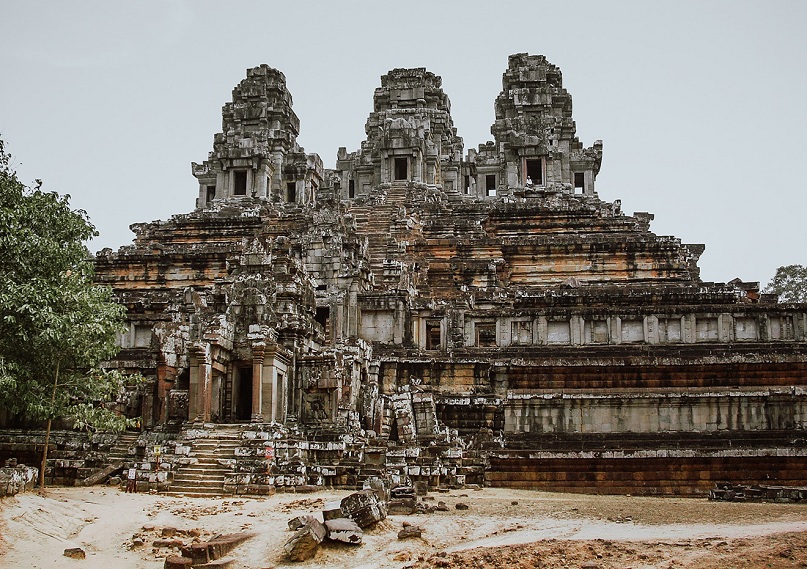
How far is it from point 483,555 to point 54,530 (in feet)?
23.1

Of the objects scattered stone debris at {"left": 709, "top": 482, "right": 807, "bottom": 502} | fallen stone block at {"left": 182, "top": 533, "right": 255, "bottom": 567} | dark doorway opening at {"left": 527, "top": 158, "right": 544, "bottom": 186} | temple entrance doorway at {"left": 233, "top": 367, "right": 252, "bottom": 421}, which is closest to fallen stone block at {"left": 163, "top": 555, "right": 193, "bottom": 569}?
fallen stone block at {"left": 182, "top": 533, "right": 255, "bottom": 567}

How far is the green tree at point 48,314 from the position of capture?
19.0 m

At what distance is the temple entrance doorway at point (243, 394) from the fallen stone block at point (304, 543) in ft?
36.1

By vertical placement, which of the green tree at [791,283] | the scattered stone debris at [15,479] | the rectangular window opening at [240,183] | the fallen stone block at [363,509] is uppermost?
the rectangular window opening at [240,183]

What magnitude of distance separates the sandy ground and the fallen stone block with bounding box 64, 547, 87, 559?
0.10m

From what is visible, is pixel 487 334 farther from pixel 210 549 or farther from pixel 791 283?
pixel 791 283

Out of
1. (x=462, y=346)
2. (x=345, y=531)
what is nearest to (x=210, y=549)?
(x=345, y=531)

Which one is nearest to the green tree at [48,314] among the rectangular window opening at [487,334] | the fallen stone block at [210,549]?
the fallen stone block at [210,549]

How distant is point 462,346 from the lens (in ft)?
95.9

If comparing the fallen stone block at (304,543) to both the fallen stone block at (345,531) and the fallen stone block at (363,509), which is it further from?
the fallen stone block at (363,509)

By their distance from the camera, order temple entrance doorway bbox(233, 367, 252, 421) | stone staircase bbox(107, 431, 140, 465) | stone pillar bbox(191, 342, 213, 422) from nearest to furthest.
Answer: stone staircase bbox(107, 431, 140, 465) → stone pillar bbox(191, 342, 213, 422) → temple entrance doorway bbox(233, 367, 252, 421)

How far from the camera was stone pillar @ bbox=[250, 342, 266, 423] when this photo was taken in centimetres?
2167

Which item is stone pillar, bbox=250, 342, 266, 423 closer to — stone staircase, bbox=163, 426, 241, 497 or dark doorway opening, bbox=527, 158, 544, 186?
stone staircase, bbox=163, 426, 241, 497

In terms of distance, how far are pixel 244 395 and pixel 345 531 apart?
11.7m
